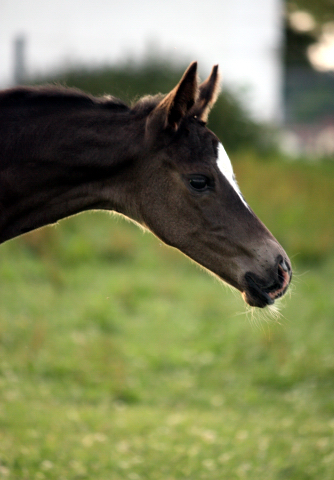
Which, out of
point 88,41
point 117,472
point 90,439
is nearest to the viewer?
point 117,472

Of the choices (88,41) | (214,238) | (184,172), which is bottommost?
(88,41)

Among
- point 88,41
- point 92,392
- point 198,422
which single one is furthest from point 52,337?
point 88,41

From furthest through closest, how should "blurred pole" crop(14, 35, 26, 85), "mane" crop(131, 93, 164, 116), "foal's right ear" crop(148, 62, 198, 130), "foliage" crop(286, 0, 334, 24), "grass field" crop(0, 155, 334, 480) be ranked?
"foliage" crop(286, 0, 334, 24) → "blurred pole" crop(14, 35, 26, 85) → "grass field" crop(0, 155, 334, 480) → "mane" crop(131, 93, 164, 116) → "foal's right ear" crop(148, 62, 198, 130)

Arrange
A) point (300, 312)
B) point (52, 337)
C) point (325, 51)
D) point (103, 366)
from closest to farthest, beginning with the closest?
point (103, 366) < point (52, 337) < point (300, 312) < point (325, 51)

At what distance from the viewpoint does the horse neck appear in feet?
9.24

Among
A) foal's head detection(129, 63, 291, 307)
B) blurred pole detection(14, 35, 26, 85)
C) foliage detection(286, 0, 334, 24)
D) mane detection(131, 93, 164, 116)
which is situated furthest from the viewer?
foliage detection(286, 0, 334, 24)

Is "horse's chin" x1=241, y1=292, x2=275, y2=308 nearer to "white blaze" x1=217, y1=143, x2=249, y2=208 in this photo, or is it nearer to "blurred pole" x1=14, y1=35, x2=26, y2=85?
"white blaze" x1=217, y1=143, x2=249, y2=208

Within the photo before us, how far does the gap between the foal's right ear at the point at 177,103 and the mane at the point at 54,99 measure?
25cm

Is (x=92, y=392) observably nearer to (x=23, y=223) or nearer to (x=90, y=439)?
(x=90, y=439)

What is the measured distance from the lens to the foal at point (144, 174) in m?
2.79

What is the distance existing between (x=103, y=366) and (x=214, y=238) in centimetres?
362

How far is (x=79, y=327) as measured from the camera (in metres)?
7.09

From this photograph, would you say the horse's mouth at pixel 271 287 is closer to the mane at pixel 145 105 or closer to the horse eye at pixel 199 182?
the horse eye at pixel 199 182

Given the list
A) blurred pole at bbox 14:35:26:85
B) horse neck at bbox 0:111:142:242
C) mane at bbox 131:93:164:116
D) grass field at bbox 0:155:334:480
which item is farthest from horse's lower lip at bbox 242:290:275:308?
blurred pole at bbox 14:35:26:85
